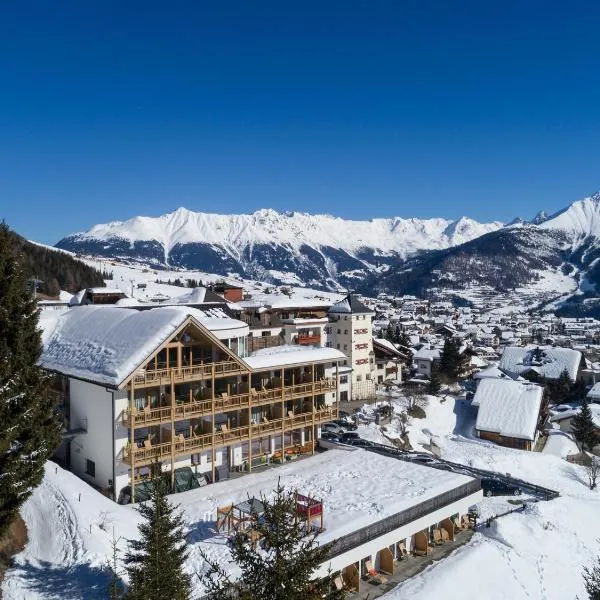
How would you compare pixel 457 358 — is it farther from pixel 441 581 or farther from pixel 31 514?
pixel 31 514

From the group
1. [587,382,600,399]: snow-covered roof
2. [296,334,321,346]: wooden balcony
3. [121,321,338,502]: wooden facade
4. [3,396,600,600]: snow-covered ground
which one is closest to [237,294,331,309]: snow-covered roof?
[296,334,321,346]: wooden balcony

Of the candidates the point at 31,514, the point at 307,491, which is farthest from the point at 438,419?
the point at 31,514

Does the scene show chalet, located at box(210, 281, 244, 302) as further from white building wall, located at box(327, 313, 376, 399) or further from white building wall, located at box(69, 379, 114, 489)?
white building wall, located at box(69, 379, 114, 489)

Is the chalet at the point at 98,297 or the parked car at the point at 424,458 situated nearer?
the parked car at the point at 424,458

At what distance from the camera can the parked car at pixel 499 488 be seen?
1529 inches

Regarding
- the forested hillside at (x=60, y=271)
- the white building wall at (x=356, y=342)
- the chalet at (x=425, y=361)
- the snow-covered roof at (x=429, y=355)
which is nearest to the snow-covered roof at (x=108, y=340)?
the white building wall at (x=356, y=342)

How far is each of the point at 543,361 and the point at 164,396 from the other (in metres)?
88.1

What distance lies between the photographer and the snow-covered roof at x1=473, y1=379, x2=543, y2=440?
55.9m

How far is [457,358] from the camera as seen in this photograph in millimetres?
76062

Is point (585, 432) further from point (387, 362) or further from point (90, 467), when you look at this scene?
point (90, 467)

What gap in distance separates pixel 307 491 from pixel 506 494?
58.6 ft

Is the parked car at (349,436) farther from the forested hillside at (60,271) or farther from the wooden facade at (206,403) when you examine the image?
the forested hillside at (60,271)

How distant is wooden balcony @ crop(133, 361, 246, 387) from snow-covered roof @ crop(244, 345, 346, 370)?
136cm

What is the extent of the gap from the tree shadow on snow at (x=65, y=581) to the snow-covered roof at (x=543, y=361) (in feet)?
296
